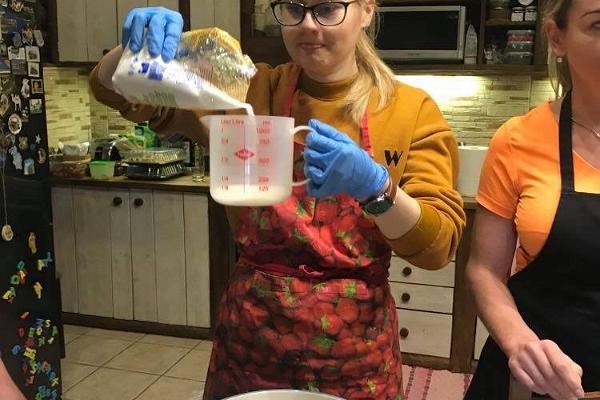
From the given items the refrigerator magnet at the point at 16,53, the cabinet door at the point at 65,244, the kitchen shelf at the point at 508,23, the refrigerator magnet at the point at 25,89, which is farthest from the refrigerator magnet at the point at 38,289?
the kitchen shelf at the point at 508,23

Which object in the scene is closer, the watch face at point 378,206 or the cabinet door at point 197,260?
the watch face at point 378,206

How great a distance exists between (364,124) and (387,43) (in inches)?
75.8

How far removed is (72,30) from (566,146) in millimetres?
2976

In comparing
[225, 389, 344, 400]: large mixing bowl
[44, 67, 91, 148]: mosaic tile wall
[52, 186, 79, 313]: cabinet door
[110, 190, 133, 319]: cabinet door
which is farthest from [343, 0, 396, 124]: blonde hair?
[44, 67, 91, 148]: mosaic tile wall

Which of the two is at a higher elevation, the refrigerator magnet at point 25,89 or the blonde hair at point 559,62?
the blonde hair at point 559,62

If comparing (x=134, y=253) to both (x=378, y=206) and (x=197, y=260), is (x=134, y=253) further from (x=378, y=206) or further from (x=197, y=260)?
(x=378, y=206)

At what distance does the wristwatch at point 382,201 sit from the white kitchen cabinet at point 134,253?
2220mm

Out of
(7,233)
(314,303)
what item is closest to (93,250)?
→ (7,233)

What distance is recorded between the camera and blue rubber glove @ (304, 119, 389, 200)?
932 mm

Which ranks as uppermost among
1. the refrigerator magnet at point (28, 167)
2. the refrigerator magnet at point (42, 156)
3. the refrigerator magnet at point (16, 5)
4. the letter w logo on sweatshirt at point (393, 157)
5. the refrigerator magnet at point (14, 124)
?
→ the refrigerator magnet at point (16, 5)

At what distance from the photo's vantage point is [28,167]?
7.82ft

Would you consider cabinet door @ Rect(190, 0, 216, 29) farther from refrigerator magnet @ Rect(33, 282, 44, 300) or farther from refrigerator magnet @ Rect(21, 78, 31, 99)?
refrigerator magnet @ Rect(33, 282, 44, 300)

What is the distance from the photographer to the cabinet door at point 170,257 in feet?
10.5

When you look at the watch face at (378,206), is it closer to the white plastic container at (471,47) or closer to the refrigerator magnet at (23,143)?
the refrigerator magnet at (23,143)
